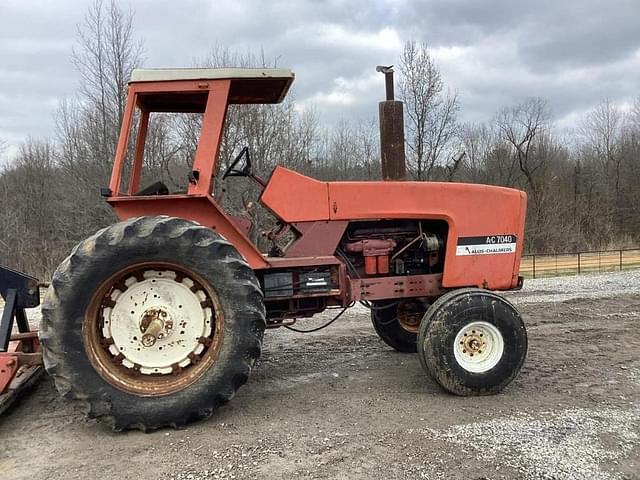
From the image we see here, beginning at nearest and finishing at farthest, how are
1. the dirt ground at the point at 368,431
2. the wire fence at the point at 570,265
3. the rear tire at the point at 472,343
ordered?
the dirt ground at the point at 368,431
the rear tire at the point at 472,343
the wire fence at the point at 570,265

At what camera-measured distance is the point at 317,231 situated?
184 inches

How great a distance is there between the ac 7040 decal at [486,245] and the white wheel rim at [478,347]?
0.73 metres

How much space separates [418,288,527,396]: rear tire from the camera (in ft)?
14.3

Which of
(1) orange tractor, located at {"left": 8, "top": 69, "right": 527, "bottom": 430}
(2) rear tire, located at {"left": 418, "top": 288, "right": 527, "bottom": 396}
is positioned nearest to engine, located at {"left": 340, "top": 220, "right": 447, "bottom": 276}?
(1) orange tractor, located at {"left": 8, "top": 69, "right": 527, "bottom": 430}

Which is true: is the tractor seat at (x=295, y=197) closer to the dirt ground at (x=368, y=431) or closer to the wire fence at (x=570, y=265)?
the dirt ground at (x=368, y=431)

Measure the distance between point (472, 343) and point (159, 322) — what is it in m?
2.44

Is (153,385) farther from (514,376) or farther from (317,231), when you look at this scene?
(514,376)

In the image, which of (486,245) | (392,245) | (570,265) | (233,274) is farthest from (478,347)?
(570,265)

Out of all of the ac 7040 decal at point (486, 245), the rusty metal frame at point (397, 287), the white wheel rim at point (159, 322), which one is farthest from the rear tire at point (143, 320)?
the ac 7040 decal at point (486, 245)

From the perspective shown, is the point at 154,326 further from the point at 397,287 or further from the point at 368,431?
the point at 397,287

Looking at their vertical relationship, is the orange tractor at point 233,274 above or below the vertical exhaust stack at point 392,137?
below

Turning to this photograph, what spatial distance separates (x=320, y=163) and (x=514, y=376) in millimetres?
19600

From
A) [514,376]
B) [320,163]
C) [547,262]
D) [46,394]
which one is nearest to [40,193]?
[320,163]

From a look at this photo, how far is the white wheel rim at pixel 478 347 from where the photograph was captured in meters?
4.42
